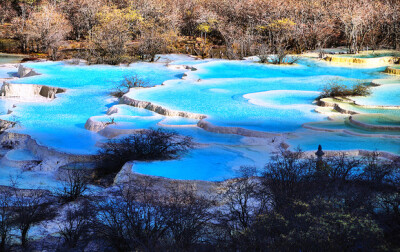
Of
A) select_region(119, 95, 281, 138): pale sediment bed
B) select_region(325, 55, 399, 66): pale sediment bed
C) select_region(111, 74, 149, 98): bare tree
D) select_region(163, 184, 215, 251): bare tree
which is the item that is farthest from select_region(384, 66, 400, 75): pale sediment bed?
select_region(163, 184, 215, 251): bare tree

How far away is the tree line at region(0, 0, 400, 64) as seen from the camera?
73.7 ft

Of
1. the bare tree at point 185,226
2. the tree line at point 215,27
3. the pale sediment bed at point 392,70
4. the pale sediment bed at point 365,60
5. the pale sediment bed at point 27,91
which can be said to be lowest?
the bare tree at point 185,226

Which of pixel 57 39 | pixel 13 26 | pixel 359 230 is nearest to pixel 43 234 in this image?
pixel 359 230

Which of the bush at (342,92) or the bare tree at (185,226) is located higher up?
the bush at (342,92)

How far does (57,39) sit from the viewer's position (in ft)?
76.7

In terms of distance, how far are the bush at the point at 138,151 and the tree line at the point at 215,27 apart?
12616mm

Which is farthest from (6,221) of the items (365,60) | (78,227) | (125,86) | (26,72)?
(365,60)

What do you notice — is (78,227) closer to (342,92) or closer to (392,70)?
(342,92)

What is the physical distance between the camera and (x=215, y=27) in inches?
1112

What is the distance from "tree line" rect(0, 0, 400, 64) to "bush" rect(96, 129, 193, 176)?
12.6 m

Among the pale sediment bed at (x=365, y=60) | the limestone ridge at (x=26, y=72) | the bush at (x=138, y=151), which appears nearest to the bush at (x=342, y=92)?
the bush at (x=138, y=151)

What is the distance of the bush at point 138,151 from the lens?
8070 millimetres

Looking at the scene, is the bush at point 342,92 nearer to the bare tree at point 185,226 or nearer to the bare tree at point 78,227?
the bare tree at point 185,226

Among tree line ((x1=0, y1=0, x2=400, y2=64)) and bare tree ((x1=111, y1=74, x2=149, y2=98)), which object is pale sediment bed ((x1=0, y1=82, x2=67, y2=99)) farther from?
tree line ((x1=0, y1=0, x2=400, y2=64))
